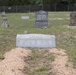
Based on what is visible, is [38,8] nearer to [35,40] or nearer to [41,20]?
[41,20]

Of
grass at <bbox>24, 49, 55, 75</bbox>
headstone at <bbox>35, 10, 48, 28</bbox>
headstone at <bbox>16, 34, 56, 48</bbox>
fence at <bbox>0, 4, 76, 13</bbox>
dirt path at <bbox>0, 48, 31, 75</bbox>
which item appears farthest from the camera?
fence at <bbox>0, 4, 76, 13</bbox>

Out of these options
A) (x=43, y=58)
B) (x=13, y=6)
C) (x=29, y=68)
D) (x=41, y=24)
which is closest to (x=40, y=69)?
(x=29, y=68)

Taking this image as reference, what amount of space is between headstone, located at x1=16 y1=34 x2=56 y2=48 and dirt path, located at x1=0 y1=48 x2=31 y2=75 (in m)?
0.26

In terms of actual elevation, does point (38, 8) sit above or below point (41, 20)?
below

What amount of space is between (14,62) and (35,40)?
1.56m

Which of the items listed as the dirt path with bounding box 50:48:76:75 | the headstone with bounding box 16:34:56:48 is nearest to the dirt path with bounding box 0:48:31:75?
the headstone with bounding box 16:34:56:48

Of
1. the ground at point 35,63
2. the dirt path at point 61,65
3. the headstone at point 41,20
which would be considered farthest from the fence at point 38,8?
the dirt path at point 61,65

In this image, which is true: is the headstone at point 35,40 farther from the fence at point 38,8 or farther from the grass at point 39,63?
the fence at point 38,8

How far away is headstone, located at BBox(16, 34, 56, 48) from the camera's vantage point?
8.56 metres

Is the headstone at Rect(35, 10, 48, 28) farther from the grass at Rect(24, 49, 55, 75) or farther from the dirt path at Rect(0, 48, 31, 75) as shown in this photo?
the dirt path at Rect(0, 48, 31, 75)

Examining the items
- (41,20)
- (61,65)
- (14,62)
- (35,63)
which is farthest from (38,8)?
(61,65)

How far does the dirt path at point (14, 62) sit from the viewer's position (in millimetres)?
6727

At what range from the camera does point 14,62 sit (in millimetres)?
7250

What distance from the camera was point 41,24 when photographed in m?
16.6
